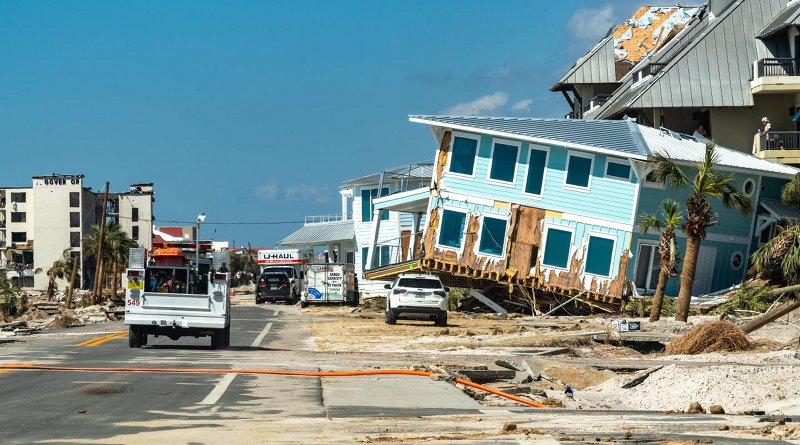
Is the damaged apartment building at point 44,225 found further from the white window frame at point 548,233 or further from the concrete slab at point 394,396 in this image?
the concrete slab at point 394,396

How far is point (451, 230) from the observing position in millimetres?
44781

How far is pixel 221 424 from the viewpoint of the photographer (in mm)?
11633

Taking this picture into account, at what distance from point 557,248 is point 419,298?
31.6ft

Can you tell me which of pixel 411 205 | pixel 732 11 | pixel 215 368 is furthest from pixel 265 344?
pixel 732 11

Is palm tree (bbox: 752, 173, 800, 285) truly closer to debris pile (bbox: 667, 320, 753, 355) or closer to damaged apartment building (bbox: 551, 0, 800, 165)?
damaged apartment building (bbox: 551, 0, 800, 165)

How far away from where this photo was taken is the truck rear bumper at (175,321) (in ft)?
80.8

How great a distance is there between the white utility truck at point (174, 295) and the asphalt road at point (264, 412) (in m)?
3.11

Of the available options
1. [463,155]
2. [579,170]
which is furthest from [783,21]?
[463,155]

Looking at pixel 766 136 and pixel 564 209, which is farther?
pixel 766 136

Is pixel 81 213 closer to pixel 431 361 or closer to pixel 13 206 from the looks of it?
pixel 13 206

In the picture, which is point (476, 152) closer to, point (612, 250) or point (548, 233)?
point (548, 233)

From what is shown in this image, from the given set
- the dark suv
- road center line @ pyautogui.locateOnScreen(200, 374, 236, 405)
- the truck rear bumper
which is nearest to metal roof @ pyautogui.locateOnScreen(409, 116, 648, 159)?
the truck rear bumper

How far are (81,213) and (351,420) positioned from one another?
401 feet

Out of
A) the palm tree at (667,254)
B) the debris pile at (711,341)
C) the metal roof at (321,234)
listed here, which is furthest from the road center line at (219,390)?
the metal roof at (321,234)
